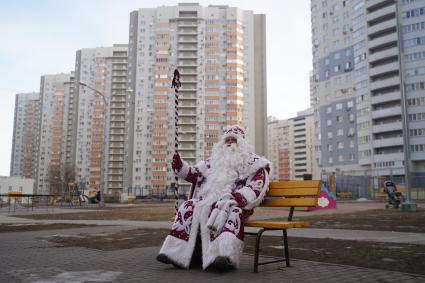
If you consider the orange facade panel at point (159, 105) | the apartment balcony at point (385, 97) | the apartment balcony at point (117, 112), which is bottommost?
the apartment balcony at point (385, 97)

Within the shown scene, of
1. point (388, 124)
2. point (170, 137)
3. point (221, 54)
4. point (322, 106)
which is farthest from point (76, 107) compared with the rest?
point (388, 124)

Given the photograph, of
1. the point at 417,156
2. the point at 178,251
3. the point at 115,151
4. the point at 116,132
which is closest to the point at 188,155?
the point at 115,151

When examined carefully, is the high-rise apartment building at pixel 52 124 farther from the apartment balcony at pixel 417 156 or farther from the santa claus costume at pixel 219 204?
the santa claus costume at pixel 219 204

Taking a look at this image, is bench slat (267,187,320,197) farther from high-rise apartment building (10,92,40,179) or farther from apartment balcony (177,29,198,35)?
high-rise apartment building (10,92,40,179)

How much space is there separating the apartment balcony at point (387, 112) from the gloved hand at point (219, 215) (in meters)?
69.0

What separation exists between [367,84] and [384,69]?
3.76 meters

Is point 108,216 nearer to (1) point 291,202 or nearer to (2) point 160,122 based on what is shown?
(1) point 291,202

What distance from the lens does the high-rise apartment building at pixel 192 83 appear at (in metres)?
101

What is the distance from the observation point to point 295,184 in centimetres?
535

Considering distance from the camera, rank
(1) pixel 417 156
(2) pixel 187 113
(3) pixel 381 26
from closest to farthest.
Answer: (1) pixel 417 156 → (3) pixel 381 26 → (2) pixel 187 113

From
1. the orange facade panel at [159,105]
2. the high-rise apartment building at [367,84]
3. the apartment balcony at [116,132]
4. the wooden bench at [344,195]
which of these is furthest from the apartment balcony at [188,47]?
the wooden bench at [344,195]

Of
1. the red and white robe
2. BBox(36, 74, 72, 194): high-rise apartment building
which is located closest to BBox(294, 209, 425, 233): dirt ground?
the red and white robe

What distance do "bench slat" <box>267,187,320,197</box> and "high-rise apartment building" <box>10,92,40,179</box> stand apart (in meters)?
161

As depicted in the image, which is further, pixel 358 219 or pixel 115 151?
pixel 115 151
